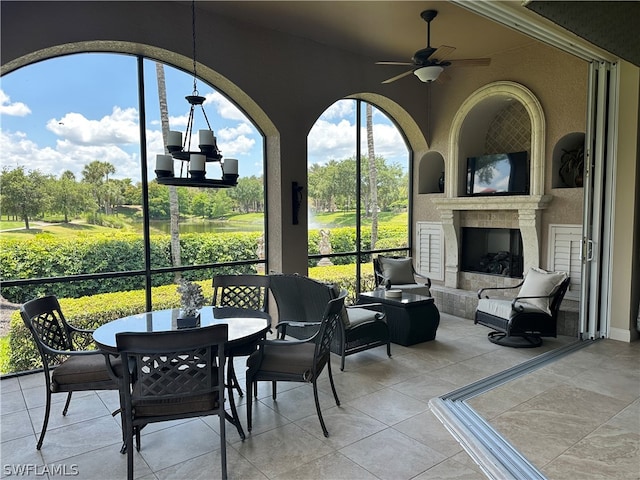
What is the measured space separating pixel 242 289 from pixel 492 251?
4.38 meters

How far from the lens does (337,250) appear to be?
6.61 metres

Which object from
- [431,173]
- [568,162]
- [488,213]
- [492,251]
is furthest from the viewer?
[431,173]

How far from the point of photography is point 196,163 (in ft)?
10.5

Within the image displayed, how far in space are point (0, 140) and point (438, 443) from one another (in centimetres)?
465

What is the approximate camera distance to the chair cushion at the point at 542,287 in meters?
4.93

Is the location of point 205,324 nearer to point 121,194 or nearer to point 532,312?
point 121,194

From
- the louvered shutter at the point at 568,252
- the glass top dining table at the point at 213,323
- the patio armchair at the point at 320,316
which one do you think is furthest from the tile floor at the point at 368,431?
the louvered shutter at the point at 568,252

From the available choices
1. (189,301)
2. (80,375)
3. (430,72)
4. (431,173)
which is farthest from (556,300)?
(80,375)

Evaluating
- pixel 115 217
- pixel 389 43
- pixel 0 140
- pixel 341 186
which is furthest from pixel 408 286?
pixel 0 140

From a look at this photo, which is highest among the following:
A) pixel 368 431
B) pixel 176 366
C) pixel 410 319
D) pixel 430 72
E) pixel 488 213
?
pixel 430 72

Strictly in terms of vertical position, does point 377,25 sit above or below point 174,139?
above

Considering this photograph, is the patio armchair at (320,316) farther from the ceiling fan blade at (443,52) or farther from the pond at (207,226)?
the ceiling fan blade at (443,52)

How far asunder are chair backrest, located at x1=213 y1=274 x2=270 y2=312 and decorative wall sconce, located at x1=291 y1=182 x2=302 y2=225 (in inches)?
61.2

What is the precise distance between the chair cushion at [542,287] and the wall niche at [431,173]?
268 centimetres
